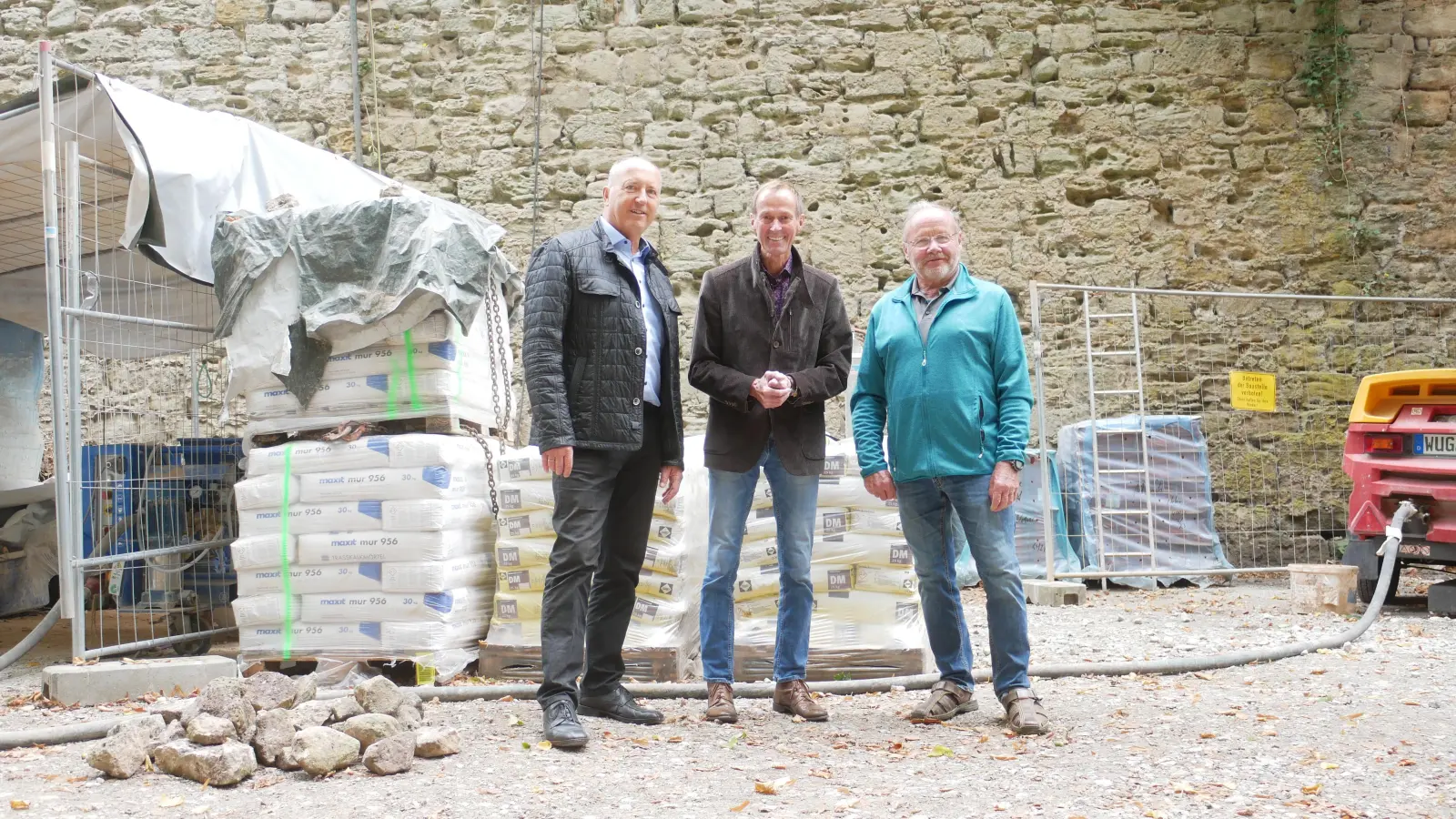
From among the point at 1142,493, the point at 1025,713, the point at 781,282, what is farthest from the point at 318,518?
the point at 1142,493

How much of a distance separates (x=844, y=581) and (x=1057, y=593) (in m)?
2.68

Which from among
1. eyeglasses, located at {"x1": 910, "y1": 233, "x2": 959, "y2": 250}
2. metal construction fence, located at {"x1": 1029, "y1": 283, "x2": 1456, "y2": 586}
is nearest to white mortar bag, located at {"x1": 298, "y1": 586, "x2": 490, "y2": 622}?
eyeglasses, located at {"x1": 910, "y1": 233, "x2": 959, "y2": 250}

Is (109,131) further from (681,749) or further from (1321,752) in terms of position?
(1321,752)

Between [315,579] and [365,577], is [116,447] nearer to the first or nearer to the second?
[315,579]

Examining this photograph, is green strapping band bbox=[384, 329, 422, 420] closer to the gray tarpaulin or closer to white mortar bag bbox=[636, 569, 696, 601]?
the gray tarpaulin

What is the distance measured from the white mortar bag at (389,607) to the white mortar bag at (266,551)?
197 mm

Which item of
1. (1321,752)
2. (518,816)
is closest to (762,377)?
(518,816)

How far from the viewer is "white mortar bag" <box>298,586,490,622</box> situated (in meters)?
4.48

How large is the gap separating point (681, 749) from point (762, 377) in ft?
3.83

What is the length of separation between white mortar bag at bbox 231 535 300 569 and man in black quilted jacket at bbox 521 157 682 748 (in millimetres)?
1660

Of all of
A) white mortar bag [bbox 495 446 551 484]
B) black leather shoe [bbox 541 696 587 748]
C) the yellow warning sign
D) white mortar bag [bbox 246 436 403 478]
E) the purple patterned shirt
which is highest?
the purple patterned shirt

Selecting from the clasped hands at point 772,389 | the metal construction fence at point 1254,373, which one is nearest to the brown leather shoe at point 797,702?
the clasped hands at point 772,389

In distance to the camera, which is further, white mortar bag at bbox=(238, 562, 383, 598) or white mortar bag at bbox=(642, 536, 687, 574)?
white mortar bag at bbox=(238, 562, 383, 598)

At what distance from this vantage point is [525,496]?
181 inches
